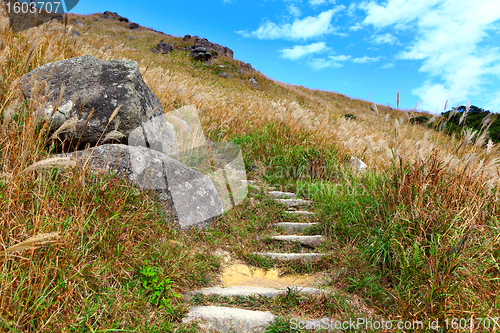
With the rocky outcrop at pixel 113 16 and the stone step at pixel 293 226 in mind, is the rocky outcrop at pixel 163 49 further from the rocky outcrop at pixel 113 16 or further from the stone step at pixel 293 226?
the rocky outcrop at pixel 113 16

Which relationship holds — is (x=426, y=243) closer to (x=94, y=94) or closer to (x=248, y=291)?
(x=248, y=291)

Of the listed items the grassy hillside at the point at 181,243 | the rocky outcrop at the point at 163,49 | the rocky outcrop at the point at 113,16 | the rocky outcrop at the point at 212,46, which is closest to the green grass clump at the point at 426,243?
the grassy hillside at the point at 181,243

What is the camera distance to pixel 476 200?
3.69 meters

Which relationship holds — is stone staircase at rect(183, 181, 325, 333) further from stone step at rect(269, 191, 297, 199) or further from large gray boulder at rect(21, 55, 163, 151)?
large gray boulder at rect(21, 55, 163, 151)

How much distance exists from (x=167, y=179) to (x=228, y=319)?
2442 mm

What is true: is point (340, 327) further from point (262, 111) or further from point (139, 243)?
point (262, 111)

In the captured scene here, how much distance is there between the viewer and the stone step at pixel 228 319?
2.99 meters

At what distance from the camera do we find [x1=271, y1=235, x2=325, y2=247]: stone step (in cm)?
477

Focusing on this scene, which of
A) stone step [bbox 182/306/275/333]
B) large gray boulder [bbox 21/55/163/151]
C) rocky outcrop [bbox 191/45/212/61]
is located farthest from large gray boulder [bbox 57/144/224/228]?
rocky outcrop [bbox 191/45/212/61]

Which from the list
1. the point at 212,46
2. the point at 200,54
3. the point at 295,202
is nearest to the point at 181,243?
the point at 295,202

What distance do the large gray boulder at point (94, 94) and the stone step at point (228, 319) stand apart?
10.1ft

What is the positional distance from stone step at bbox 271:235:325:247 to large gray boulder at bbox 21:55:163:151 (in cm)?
315

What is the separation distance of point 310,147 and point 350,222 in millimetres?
3048

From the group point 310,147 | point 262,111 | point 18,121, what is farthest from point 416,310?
point 262,111
